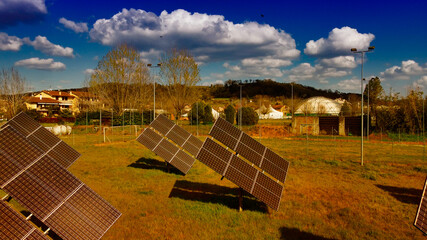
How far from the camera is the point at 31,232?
16.6 feet

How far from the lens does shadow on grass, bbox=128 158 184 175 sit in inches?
708

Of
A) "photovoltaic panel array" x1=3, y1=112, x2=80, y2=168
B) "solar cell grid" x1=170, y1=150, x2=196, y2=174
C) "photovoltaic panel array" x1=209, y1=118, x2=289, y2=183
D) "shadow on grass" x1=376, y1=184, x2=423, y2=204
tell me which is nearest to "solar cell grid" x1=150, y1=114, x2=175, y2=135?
"solar cell grid" x1=170, y1=150, x2=196, y2=174

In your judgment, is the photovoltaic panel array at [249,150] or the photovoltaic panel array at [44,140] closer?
the photovoltaic panel array at [249,150]

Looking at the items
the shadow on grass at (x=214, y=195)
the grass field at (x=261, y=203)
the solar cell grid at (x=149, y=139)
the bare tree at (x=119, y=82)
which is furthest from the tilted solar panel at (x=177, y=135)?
the bare tree at (x=119, y=82)

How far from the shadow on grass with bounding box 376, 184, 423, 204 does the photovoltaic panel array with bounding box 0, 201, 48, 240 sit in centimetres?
1424

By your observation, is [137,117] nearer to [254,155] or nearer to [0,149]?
[254,155]

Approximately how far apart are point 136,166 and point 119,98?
1593 inches

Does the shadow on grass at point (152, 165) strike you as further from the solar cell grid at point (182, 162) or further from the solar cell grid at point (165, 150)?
the solar cell grid at point (165, 150)

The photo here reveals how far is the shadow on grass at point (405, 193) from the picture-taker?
1270 cm

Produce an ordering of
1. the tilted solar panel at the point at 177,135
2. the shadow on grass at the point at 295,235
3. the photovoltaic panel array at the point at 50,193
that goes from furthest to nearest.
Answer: the tilted solar panel at the point at 177,135 → the shadow on grass at the point at 295,235 → the photovoltaic panel array at the point at 50,193

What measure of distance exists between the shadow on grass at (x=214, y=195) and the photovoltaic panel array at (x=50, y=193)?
6.28m

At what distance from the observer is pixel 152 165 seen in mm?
19359

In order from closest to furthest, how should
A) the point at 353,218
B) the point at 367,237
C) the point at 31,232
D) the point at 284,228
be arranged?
the point at 31,232, the point at 367,237, the point at 284,228, the point at 353,218

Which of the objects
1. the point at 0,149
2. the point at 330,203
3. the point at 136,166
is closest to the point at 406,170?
the point at 330,203
